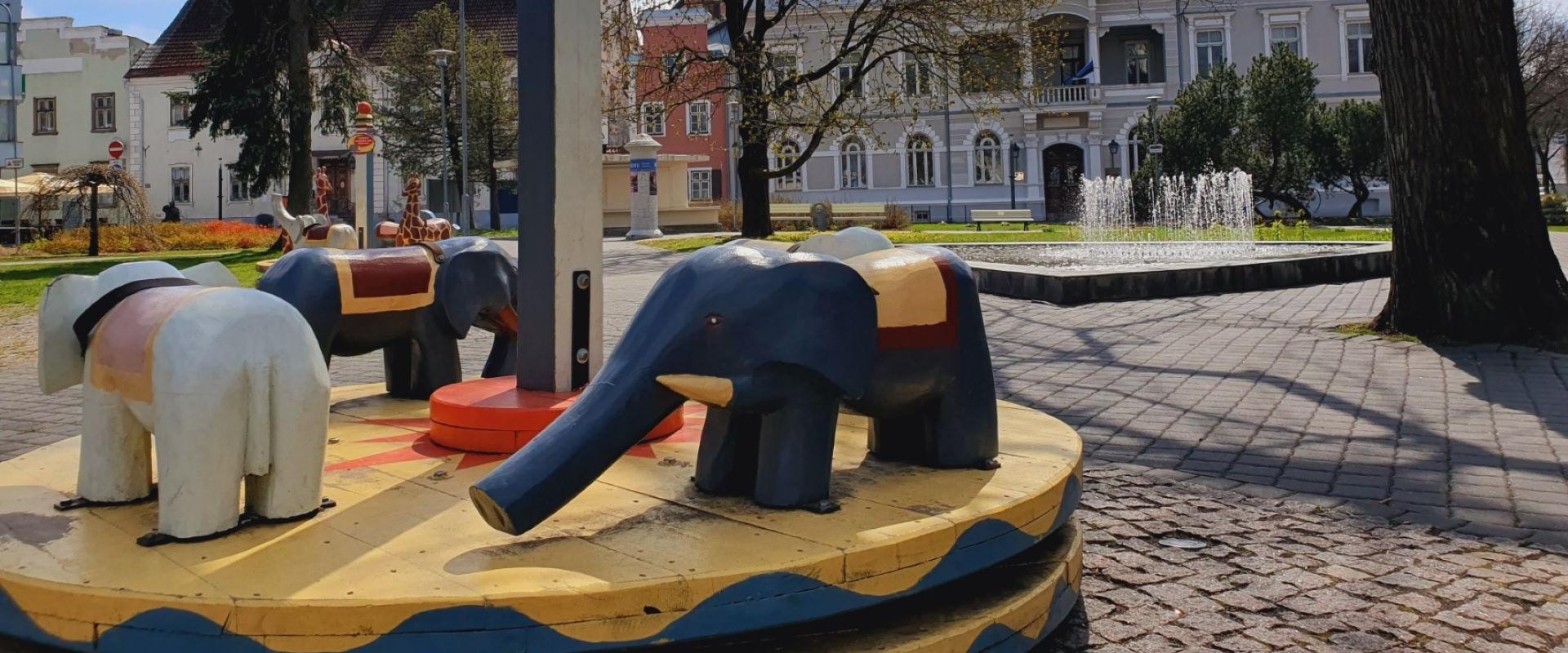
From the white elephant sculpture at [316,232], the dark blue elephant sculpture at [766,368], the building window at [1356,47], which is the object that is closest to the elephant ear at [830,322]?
the dark blue elephant sculpture at [766,368]

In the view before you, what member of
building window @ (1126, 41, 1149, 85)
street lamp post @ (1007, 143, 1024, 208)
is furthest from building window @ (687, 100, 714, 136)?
building window @ (1126, 41, 1149, 85)

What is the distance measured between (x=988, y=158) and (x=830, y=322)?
39.8 meters

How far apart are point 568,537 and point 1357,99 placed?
141ft

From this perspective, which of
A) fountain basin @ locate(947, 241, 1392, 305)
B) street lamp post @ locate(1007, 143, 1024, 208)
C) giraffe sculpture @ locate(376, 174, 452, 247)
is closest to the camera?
giraffe sculpture @ locate(376, 174, 452, 247)

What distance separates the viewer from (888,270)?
299 centimetres

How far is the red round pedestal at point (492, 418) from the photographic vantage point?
11.3 ft

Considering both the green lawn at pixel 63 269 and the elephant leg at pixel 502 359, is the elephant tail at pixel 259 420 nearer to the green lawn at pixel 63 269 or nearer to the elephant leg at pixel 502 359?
the elephant leg at pixel 502 359

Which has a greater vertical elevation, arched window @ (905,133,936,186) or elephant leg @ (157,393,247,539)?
arched window @ (905,133,936,186)

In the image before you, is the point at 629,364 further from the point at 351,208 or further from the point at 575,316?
the point at 351,208

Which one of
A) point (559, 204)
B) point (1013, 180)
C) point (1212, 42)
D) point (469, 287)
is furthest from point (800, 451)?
point (1212, 42)

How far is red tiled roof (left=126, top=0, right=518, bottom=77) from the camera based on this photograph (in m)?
43.1

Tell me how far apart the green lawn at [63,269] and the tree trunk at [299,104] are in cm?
164

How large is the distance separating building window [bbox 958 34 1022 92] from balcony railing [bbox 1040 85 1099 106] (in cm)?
1862

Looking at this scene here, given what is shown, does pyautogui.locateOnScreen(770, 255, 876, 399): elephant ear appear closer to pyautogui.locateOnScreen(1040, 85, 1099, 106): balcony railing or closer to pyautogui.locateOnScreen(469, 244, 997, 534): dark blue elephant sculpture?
A: pyautogui.locateOnScreen(469, 244, 997, 534): dark blue elephant sculpture
